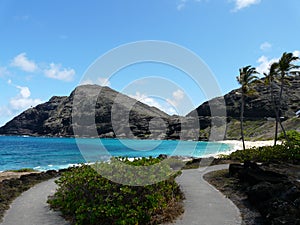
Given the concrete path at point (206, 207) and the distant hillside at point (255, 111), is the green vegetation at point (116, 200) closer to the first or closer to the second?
the concrete path at point (206, 207)

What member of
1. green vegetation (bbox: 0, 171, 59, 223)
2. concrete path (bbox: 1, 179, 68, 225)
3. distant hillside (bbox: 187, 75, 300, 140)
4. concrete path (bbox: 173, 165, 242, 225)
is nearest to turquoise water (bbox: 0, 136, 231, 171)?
green vegetation (bbox: 0, 171, 59, 223)

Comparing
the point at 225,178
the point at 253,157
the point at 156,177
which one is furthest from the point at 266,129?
the point at 156,177

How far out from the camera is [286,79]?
124 ft

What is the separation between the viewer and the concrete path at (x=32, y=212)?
32.6ft

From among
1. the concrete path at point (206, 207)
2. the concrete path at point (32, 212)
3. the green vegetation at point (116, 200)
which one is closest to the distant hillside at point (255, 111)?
the concrete path at point (206, 207)

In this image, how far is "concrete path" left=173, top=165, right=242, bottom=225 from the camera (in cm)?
955

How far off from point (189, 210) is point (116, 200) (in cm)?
273

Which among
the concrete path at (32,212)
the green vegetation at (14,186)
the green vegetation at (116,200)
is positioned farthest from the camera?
the green vegetation at (14,186)

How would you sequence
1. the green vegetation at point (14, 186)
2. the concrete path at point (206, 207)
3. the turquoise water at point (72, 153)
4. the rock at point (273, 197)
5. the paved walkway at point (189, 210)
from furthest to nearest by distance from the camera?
the turquoise water at point (72, 153) → the green vegetation at point (14, 186) → the paved walkway at point (189, 210) → the concrete path at point (206, 207) → the rock at point (273, 197)

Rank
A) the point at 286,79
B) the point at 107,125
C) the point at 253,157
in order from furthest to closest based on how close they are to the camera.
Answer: the point at 107,125 < the point at 286,79 < the point at 253,157

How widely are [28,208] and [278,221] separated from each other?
8.78m

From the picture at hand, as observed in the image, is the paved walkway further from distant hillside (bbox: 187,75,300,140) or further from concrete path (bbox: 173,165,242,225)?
distant hillside (bbox: 187,75,300,140)

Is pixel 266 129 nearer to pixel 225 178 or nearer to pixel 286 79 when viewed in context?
pixel 286 79

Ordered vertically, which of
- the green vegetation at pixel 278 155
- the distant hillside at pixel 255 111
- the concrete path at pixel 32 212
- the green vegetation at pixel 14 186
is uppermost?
the distant hillside at pixel 255 111
